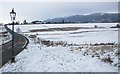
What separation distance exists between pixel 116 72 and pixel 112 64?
2.61 meters

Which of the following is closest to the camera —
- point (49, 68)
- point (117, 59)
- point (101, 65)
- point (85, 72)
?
point (85, 72)

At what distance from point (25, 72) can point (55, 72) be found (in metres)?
1.51

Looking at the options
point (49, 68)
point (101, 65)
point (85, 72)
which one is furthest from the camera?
point (101, 65)

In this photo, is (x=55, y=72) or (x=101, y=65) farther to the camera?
(x=101, y=65)

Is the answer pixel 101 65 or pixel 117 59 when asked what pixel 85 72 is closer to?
pixel 101 65

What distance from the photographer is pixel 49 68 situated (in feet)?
51.1

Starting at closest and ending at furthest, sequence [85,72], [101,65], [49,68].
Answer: [85,72] < [49,68] < [101,65]

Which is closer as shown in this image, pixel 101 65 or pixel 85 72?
pixel 85 72

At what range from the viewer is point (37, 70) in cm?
1507

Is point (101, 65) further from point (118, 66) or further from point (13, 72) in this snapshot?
point (13, 72)

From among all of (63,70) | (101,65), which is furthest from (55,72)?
(101,65)

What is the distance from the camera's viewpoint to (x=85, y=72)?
46.6 ft

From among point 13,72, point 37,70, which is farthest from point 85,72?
point 13,72

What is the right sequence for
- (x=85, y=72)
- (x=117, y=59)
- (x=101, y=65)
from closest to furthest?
(x=85, y=72)
(x=101, y=65)
(x=117, y=59)
